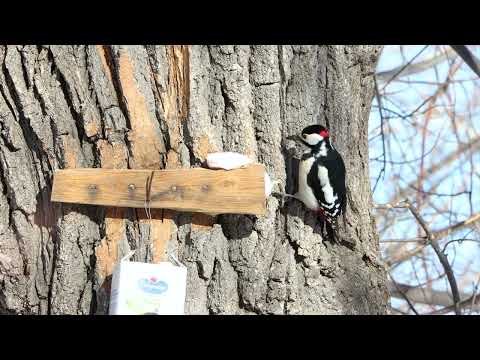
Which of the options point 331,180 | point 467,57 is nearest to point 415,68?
point 467,57

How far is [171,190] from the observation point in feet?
8.39

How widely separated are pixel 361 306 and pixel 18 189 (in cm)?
144

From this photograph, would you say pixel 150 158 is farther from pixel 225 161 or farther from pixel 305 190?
pixel 305 190

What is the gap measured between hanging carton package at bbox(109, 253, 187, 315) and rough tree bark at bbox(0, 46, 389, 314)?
0.69ft

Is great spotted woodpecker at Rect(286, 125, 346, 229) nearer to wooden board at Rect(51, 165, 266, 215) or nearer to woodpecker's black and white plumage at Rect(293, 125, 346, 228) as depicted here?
woodpecker's black and white plumage at Rect(293, 125, 346, 228)

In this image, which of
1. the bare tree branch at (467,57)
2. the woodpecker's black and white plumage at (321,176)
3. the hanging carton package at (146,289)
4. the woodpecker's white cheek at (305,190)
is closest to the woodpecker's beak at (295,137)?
the woodpecker's black and white plumage at (321,176)

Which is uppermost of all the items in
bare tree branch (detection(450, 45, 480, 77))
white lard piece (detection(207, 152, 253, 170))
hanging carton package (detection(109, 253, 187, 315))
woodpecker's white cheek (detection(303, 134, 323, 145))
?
bare tree branch (detection(450, 45, 480, 77))

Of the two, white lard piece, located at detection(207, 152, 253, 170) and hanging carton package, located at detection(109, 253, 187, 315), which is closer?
hanging carton package, located at detection(109, 253, 187, 315)

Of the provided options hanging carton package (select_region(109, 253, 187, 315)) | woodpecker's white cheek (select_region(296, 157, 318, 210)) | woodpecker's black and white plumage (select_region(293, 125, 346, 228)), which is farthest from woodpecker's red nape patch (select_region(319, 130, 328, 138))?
hanging carton package (select_region(109, 253, 187, 315))

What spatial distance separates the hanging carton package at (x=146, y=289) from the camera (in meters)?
2.34

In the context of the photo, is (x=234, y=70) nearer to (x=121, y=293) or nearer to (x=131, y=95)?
(x=131, y=95)

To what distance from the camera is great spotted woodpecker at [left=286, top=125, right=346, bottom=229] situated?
8.93ft

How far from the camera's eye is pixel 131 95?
2.62m
